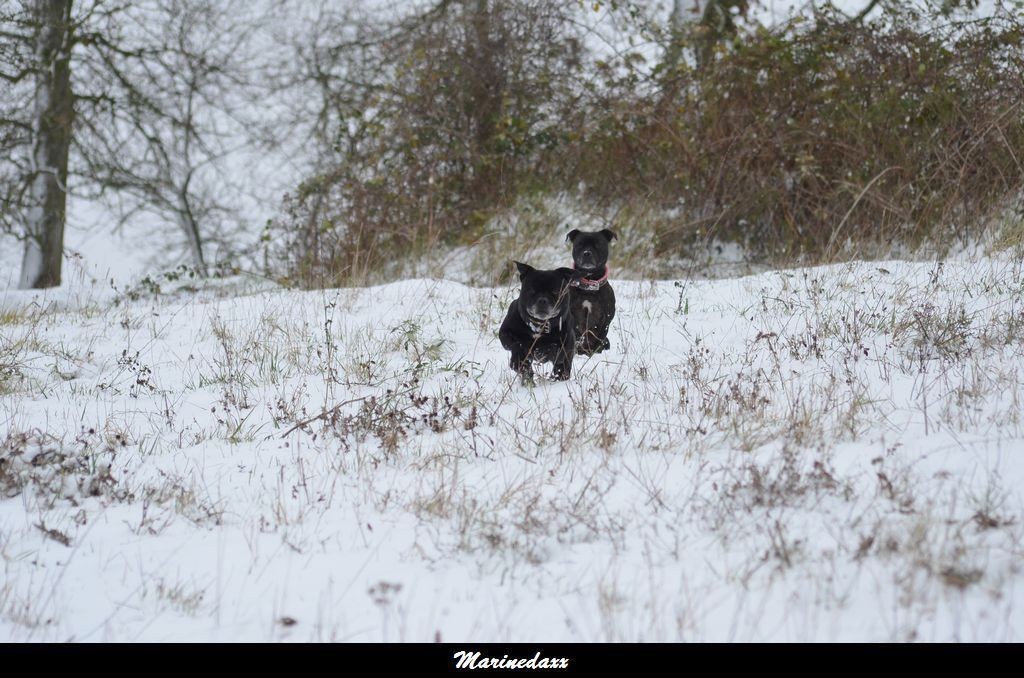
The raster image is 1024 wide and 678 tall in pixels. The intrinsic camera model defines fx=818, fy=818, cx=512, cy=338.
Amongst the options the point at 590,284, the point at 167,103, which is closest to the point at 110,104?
the point at 167,103

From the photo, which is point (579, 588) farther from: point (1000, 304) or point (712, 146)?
point (712, 146)

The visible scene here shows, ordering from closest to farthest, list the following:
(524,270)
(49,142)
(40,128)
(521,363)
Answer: (521,363) → (524,270) → (40,128) → (49,142)

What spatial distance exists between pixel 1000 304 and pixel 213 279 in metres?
11.0

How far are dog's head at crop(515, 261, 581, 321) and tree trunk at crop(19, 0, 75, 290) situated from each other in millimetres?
12029

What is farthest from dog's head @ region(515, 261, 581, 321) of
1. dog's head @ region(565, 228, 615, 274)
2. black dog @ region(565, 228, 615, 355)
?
dog's head @ region(565, 228, 615, 274)

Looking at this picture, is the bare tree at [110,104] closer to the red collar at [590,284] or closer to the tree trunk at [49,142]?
the tree trunk at [49,142]

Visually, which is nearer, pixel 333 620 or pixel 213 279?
pixel 333 620

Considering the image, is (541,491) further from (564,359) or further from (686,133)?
(686,133)

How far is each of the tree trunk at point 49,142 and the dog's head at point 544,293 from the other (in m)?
12.0

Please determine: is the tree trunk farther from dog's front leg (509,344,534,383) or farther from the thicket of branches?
dog's front leg (509,344,534,383)

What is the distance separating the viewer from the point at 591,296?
6312 millimetres

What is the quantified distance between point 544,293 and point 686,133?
544 cm

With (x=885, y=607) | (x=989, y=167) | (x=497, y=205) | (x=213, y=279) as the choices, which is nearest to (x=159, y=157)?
(x=213, y=279)
